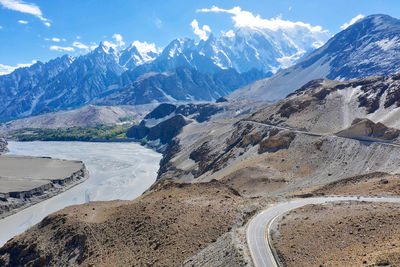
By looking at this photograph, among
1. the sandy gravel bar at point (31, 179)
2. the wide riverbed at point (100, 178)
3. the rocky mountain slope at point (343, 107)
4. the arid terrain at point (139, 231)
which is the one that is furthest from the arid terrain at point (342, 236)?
the sandy gravel bar at point (31, 179)

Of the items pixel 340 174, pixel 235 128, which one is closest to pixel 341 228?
pixel 340 174

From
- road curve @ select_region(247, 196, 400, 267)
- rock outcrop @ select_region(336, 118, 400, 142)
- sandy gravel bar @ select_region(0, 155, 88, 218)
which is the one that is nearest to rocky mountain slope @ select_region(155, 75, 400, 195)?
rock outcrop @ select_region(336, 118, 400, 142)

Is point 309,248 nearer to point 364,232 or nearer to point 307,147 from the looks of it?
point 364,232

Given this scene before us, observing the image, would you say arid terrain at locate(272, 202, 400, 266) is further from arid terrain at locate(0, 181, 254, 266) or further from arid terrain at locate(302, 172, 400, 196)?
arid terrain at locate(302, 172, 400, 196)

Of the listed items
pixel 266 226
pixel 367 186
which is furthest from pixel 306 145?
pixel 266 226

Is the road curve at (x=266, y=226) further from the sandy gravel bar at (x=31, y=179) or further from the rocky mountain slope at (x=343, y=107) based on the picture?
the sandy gravel bar at (x=31, y=179)
